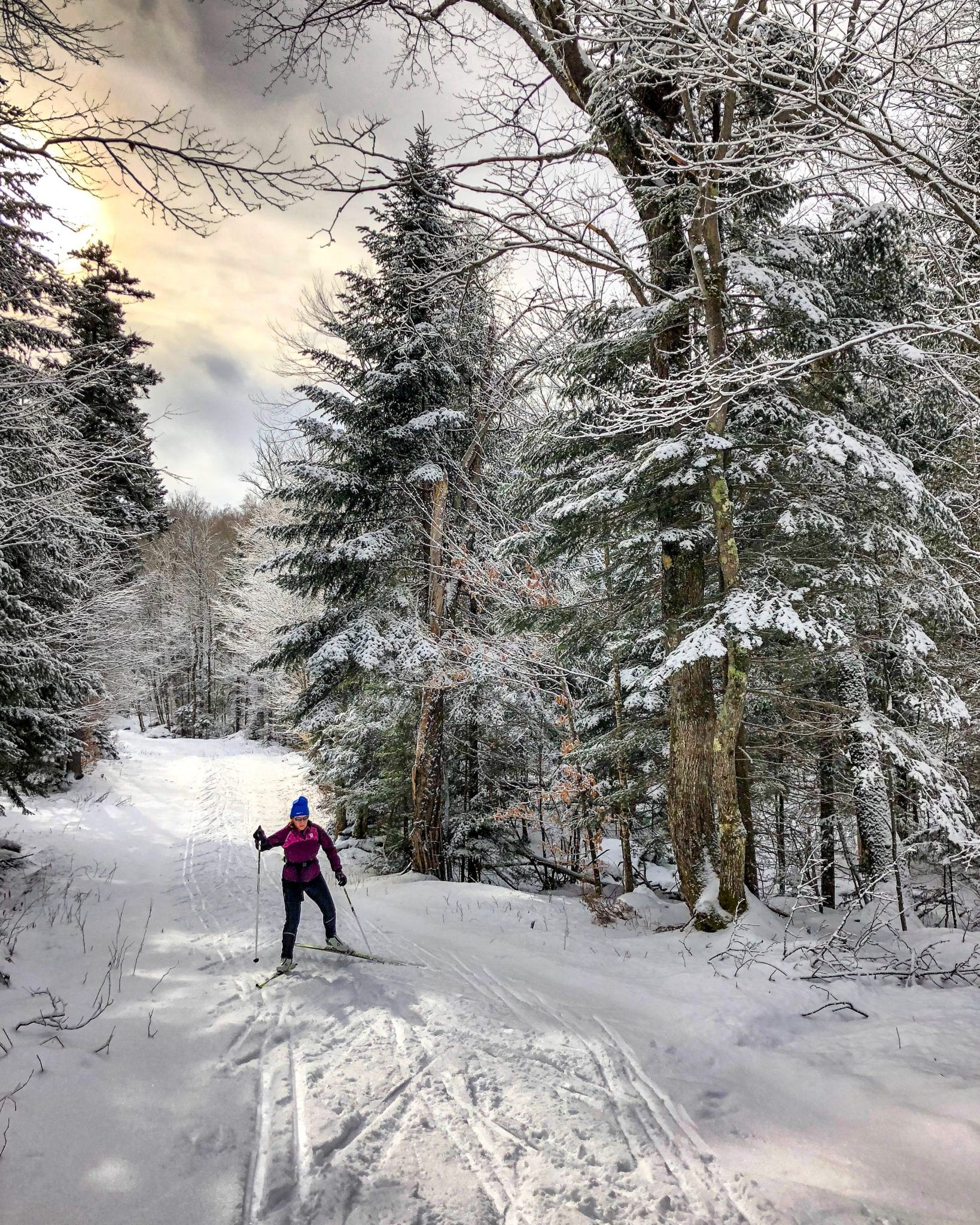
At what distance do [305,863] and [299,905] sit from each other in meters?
0.40

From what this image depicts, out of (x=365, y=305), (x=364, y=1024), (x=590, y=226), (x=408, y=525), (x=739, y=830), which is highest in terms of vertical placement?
(x=365, y=305)

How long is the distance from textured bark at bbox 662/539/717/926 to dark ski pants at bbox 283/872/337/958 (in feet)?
13.4

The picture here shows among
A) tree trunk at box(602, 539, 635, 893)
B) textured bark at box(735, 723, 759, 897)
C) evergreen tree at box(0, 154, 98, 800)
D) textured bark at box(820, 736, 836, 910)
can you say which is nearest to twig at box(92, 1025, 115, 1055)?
evergreen tree at box(0, 154, 98, 800)

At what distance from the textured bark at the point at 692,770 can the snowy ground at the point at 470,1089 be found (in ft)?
2.68

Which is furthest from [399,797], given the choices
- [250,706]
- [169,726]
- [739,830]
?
[169,726]

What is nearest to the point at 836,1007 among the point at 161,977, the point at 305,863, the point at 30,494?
the point at 305,863

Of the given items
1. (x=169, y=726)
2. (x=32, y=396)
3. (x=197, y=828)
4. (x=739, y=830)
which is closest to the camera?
(x=739, y=830)

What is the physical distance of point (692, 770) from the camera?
22.9ft

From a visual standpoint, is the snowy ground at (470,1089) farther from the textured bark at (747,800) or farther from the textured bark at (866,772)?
the textured bark at (866,772)

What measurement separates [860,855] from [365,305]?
575 inches

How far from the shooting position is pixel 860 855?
11.1m

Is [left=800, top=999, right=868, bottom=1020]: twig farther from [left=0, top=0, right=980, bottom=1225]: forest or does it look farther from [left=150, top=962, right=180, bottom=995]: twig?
[left=150, top=962, right=180, bottom=995]: twig

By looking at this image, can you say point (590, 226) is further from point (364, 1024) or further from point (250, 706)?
point (250, 706)

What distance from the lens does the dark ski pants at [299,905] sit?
5598mm
